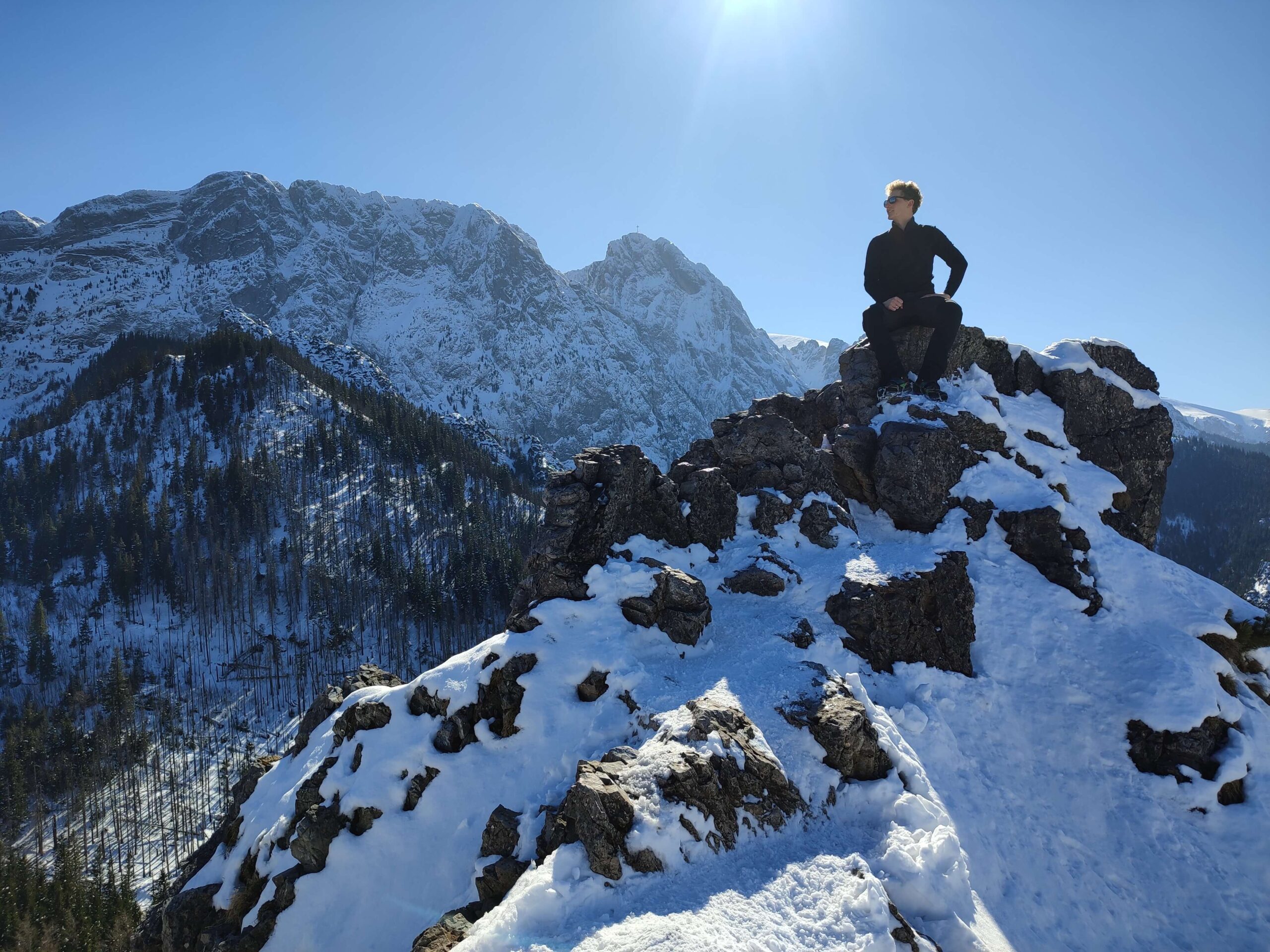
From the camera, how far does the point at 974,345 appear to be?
25.9 metres

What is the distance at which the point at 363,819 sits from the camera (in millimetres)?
14289

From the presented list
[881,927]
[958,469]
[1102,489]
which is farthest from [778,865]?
[1102,489]

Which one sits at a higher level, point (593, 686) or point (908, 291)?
point (908, 291)

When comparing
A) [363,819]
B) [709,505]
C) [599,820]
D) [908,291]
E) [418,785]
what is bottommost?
[363,819]

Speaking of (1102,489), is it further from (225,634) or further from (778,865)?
(225,634)

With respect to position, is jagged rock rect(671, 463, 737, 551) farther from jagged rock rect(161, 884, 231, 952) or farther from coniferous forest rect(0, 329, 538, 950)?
coniferous forest rect(0, 329, 538, 950)

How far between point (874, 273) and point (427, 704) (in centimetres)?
2313

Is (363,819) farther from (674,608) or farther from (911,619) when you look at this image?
(911,619)

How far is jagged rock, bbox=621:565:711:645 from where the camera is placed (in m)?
17.2

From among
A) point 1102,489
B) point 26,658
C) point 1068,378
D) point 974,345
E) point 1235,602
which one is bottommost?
point 26,658

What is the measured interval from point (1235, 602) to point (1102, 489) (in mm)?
5313

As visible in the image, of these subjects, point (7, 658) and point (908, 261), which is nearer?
point (908, 261)

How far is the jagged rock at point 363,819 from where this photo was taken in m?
14.2

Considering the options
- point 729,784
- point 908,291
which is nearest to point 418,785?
point 729,784
